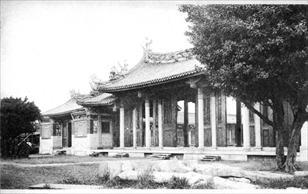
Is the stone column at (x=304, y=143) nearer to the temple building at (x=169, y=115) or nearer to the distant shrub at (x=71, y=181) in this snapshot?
the temple building at (x=169, y=115)

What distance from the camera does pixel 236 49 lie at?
1064cm

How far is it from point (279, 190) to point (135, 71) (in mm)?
14614

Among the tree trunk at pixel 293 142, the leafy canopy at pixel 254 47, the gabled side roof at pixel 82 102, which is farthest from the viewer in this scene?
the gabled side roof at pixel 82 102

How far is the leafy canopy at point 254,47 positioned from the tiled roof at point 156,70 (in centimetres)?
422

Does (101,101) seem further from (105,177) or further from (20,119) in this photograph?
(105,177)

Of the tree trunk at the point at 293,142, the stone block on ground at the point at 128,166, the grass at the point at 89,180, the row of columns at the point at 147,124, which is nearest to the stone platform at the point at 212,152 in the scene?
the row of columns at the point at 147,124

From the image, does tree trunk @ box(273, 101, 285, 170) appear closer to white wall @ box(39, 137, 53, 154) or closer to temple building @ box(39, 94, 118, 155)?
temple building @ box(39, 94, 118, 155)

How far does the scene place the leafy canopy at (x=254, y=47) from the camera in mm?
10055

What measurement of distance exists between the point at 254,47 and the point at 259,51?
18 cm

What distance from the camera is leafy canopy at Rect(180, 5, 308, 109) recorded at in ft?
33.0

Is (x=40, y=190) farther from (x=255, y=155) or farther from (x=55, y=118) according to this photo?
(x=55, y=118)

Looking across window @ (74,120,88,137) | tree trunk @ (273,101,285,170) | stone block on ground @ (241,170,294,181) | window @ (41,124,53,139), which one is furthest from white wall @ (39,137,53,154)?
stone block on ground @ (241,170,294,181)

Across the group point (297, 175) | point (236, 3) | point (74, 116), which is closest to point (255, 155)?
point (297, 175)

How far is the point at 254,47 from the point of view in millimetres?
10414
